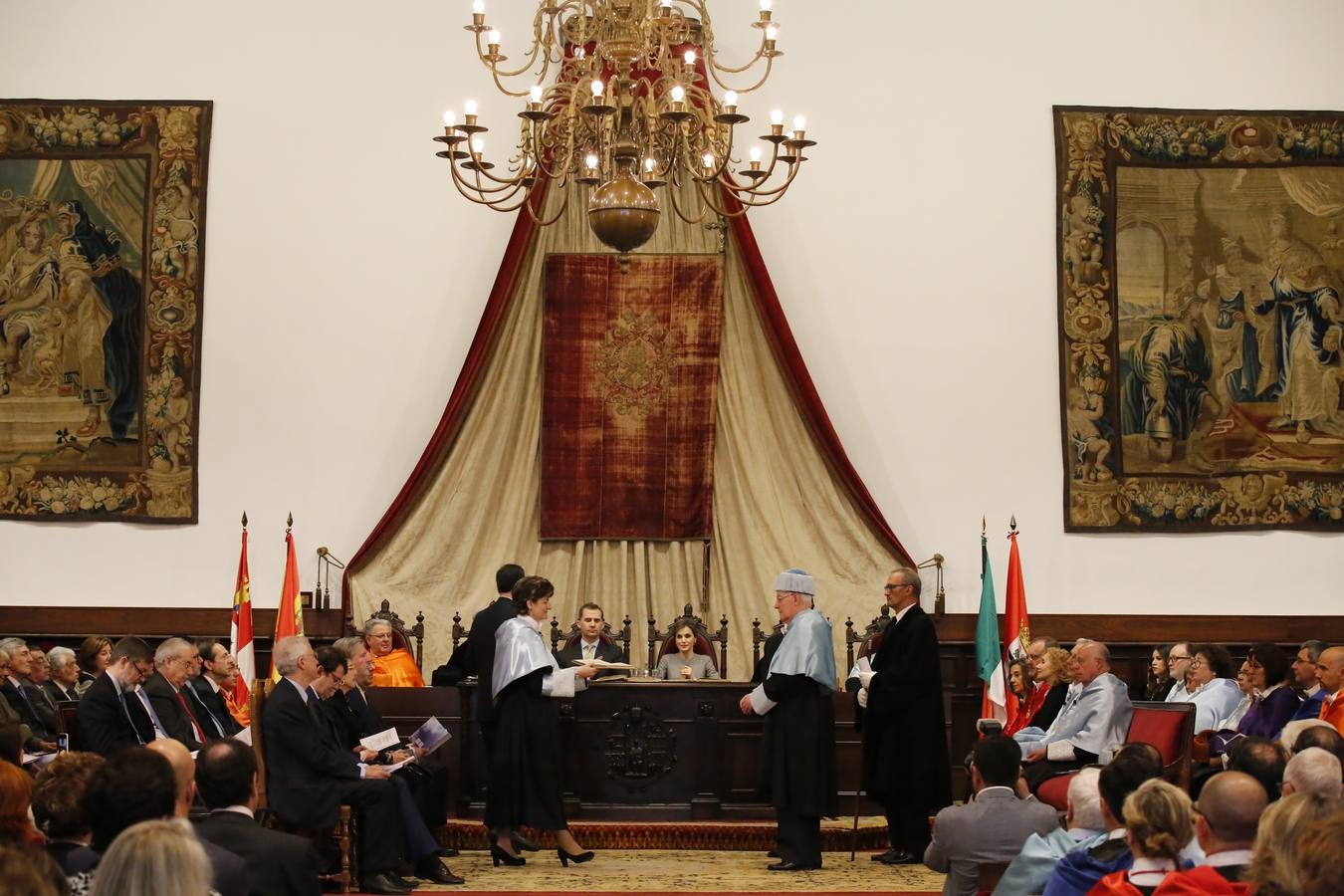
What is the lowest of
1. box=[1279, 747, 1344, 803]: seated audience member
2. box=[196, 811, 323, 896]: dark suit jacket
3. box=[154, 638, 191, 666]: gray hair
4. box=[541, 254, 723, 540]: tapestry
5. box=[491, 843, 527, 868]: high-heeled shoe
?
box=[491, 843, 527, 868]: high-heeled shoe

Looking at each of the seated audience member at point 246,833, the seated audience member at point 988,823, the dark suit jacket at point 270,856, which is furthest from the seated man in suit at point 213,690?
the seated audience member at point 988,823

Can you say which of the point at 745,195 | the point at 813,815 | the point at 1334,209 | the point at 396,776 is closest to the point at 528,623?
the point at 396,776

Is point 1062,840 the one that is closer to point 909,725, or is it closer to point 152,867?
point 152,867

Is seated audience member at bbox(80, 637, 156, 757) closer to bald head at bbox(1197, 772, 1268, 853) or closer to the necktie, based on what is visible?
the necktie

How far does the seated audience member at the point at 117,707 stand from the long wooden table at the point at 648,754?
204 cm

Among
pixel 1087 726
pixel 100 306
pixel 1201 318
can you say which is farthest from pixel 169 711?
pixel 1201 318

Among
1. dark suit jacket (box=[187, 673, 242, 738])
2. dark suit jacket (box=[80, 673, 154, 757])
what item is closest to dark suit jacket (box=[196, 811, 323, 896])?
dark suit jacket (box=[80, 673, 154, 757])

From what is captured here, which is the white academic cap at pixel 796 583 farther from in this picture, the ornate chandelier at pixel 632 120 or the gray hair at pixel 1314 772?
the gray hair at pixel 1314 772

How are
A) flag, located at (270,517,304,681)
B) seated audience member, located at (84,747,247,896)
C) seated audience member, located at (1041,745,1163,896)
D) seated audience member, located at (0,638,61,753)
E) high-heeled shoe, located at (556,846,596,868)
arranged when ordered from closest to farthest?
seated audience member, located at (84,747,247,896) < seated audience member, located at (1041,745,1163,896) < high-heeled shoe, located at (556,846,596,868) < seated audience member, located at (0,638,61,753) < flag, located at (270,517,304,681)

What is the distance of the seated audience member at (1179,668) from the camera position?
937 cm

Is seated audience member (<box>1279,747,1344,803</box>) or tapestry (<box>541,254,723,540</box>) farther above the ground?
tapestry (<box>541,254,723,540</box>)

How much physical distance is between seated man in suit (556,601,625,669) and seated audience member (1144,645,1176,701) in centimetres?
331

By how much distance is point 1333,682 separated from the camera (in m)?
7.67

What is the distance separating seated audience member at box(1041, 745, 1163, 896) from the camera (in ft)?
14.0
